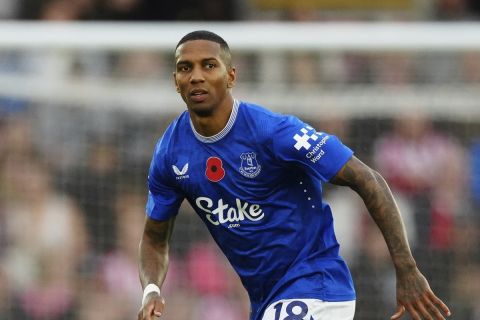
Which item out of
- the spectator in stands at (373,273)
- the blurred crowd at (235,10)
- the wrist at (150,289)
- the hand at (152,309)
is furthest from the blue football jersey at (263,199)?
the blurred crowd at (235,10)

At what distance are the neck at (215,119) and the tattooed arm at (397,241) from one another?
1.96 feet

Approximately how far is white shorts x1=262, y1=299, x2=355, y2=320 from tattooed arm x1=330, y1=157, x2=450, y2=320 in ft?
1.21

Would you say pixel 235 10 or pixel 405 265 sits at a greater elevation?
pixel 235 10

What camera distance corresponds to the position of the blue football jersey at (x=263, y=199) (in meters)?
5.81

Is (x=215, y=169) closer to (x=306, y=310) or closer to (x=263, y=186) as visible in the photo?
(x=263, y=186)

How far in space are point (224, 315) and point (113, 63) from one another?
215cm

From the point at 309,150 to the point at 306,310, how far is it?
0.75 m

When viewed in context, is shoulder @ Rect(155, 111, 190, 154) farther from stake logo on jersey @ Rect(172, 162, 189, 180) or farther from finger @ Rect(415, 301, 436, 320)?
finger @ Rect(415, 301, 436, 320)

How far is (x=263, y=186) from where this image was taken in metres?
5.85

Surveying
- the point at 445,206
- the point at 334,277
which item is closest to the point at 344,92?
the point at 445,206

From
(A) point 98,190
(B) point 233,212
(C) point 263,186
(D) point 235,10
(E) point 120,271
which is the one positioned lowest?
(E) point 120,271

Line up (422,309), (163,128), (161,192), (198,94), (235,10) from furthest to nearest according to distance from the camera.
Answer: (235,10), (163,128), (161,192), (198,94), (422,309)

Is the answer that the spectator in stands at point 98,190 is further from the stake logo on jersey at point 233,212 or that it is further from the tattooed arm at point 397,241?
the tattooed arm at point 397,241

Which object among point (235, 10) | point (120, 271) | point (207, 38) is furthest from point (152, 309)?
point (235, 10)
